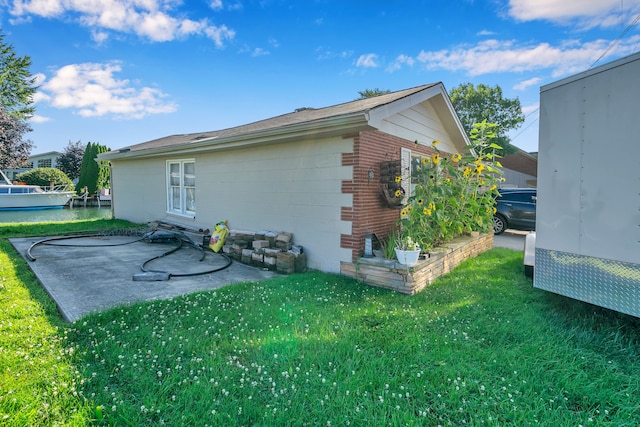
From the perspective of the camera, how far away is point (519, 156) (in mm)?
26953

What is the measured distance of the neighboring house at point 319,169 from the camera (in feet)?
16.7

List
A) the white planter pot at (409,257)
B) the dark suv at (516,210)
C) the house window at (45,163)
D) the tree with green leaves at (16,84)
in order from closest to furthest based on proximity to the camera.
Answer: the white planter pot at (409,257), the dark suv at (516,210), the tree with green leaves at (16,84), the house window at (45,163)

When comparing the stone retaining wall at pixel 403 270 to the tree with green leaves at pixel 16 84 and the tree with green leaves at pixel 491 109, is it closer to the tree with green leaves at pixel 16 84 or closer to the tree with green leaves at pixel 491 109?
the tree with green leaves at pixel 491 109

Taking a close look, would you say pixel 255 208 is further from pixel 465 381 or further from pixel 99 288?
pixel 465 381

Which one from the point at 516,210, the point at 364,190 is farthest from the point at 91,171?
the point at 516,210

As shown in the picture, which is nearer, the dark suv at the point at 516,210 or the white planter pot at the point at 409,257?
the white planter pot at the point at 409,257

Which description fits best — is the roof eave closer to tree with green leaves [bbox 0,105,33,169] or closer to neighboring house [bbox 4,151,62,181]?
tree with green leaves [bbox 0,105,33,169]

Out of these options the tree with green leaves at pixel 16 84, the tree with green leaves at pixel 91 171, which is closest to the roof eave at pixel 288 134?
the tree with green leaves at pixel 91 171

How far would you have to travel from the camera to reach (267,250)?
231 inches

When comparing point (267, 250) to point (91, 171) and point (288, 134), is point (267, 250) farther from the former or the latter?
point (91, 171)

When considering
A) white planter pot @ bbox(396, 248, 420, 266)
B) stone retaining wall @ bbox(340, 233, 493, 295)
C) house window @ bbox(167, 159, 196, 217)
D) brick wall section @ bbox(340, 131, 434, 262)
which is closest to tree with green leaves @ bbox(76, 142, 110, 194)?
house window @ bbox(167, 159, 196, 217)

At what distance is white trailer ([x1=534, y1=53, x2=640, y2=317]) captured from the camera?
8.80ft

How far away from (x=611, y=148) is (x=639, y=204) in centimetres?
53

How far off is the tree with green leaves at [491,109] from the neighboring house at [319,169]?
Answer: 20580 mm
